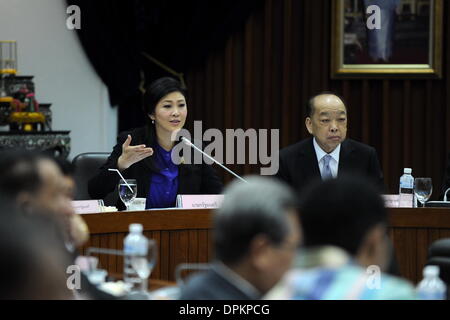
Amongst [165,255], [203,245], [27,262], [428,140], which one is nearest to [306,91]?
[428,140]

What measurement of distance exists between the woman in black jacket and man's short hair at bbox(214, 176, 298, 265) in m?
2.56

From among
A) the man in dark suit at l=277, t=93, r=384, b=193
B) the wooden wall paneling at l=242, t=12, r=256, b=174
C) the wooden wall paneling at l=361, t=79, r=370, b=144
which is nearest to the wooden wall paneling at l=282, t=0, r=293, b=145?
the wooden wall paneling at l=242, t=12, r=256, b=174

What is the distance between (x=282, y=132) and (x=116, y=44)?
1423mm

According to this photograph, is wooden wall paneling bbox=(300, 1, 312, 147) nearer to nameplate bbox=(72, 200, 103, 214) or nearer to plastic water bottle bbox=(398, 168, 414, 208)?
plastic water bottle bbox=(398, 168, 414, 208)

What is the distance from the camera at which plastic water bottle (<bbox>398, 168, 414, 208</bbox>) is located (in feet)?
14.4

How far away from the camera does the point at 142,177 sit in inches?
180

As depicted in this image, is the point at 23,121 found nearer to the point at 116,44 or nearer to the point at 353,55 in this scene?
the point at 116,44

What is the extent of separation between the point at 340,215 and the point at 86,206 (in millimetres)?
2213

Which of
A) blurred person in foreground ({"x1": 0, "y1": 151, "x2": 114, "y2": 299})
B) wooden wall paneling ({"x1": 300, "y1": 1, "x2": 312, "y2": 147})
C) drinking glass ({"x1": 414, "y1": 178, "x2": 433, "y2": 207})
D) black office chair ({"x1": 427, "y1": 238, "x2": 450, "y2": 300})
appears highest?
wooden wall paneling ({"x1": 300, "y1": 1, "x2": 312, "y2": 147})

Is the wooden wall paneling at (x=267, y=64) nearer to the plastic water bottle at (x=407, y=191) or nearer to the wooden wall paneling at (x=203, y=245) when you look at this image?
the plastic water bottle at (x=407, y=191)

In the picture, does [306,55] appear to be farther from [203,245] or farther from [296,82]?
[203,245]

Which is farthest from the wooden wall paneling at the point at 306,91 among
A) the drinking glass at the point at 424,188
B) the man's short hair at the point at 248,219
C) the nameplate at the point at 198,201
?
the man's short hair at the point at 248,219

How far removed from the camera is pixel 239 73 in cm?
678

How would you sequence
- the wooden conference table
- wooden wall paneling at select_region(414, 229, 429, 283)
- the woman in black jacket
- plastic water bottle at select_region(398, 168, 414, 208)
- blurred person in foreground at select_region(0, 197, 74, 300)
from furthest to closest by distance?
the woman in black jacket → plastic water bottle at select_region(398, 168, 414, 208) → wooden wall paneling at select_region(414, 229, 429, 283) → the wooden conference table → blurred person in foreground at select_region(0, 197, 74, 300)
